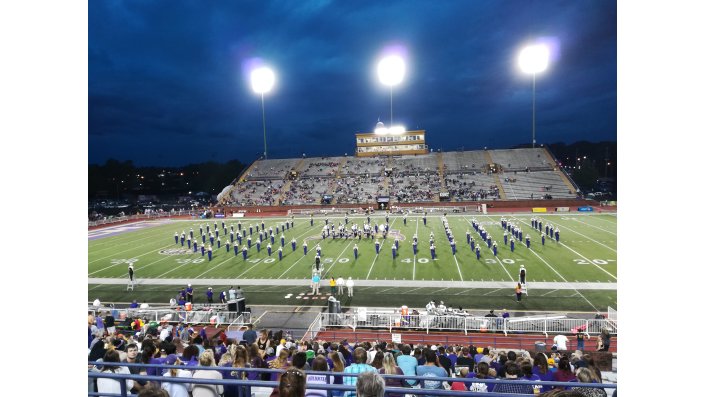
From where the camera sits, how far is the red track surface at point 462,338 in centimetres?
845

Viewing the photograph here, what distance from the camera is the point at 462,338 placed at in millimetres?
8789

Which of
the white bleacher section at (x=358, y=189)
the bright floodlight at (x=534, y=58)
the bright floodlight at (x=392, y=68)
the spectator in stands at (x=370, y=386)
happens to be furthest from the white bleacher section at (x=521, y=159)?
the spectator in stands at (x=370, y=386)

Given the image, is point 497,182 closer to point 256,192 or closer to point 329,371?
point 256,192

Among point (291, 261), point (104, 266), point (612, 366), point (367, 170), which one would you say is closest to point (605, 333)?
point (612, 366)

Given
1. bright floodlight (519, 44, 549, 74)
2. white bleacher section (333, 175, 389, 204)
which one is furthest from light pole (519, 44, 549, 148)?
white bleacher section (333, 175, 389, 204)

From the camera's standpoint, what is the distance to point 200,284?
14.2 meters

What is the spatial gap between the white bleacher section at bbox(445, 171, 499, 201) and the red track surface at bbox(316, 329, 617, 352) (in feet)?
103

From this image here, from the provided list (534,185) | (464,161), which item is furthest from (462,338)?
(464,161)

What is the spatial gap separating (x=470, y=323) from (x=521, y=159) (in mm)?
44294

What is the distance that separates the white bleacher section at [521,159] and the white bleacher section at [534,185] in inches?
75.1

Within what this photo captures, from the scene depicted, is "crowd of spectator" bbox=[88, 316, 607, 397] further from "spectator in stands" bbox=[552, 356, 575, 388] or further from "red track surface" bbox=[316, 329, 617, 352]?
"red track surface" bbox=[316, 329, 617, 352]

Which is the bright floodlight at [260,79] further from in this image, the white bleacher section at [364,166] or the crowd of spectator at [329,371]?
the crowd of spectator at [329,371]

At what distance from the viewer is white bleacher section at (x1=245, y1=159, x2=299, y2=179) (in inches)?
2055

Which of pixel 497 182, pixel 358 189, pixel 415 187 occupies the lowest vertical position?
pixel 358 189
